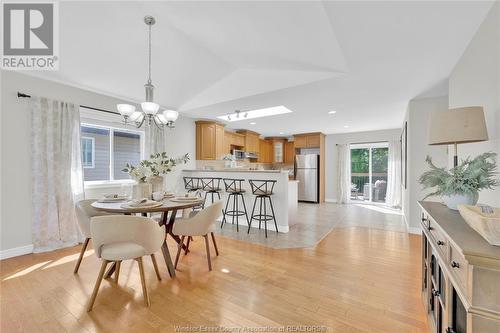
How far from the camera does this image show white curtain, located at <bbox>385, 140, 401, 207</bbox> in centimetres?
647

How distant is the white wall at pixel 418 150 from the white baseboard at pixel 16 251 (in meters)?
6.08

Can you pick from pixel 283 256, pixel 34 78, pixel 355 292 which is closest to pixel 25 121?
pixel 34 78

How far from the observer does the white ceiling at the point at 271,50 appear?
193 centimetres

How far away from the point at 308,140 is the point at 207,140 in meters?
3.81

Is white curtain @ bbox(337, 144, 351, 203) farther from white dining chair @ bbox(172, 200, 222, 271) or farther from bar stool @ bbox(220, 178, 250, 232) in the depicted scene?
white dining chair @ bbox(172, 200, 222, 271)

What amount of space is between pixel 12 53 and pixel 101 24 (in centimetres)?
132

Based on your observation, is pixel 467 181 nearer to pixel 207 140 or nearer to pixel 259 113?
pixel 259 113

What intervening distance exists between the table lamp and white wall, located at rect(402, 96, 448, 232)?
2725 mm

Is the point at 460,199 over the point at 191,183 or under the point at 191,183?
over

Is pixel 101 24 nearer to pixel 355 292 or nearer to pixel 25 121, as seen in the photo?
pixel 25 121

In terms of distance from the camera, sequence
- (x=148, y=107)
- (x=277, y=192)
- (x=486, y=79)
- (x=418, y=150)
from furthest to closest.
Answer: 1. (x=277, y=192)
2. (x=418, y=150)
3. (x=148, y=107)
4. (x=486, y=79)

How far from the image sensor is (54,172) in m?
3.19

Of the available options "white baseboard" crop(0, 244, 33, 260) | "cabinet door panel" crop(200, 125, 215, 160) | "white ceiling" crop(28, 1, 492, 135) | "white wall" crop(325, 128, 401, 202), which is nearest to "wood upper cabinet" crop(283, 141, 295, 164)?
"white wall" crop(325, 128, 401, 202)

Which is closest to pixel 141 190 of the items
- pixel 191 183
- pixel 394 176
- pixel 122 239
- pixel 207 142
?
pixel 122 239
